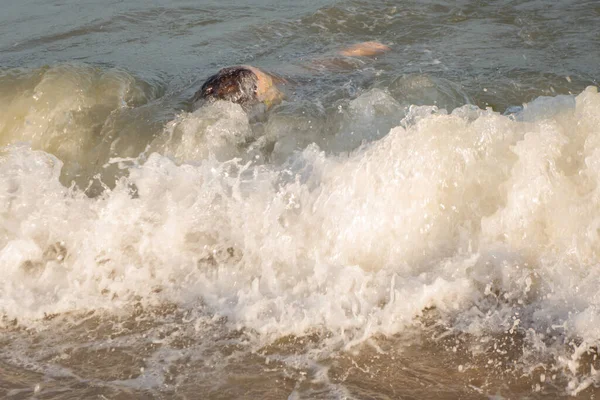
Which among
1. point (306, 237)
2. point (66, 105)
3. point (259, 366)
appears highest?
point (66, 105)

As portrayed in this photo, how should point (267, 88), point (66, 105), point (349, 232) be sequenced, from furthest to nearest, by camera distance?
point (66, 105) < point (267, 88) < point (349, 232)

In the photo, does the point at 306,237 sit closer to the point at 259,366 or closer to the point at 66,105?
the point at 259,366

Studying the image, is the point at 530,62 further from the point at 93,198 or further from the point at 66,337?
the point at 66,337

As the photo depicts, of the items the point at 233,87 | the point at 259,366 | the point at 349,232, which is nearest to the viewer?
the point at 259,366

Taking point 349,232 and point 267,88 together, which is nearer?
point 349,232

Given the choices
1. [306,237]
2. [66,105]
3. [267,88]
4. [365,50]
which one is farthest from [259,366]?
[365,50]

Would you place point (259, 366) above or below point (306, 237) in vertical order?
below

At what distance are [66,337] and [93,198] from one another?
1.38 metres

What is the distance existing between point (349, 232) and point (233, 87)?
207 centimetres

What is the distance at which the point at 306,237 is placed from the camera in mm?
4715

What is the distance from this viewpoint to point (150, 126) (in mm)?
6230

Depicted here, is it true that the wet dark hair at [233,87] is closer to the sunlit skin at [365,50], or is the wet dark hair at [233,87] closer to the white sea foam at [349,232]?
the white sea foam at [349,232]

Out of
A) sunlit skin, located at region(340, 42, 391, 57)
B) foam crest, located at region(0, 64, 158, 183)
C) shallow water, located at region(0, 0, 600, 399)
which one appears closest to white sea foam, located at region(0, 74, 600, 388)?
shallow water, located at region(0, 0, 600, 399)

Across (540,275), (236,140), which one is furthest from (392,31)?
(540,275)
